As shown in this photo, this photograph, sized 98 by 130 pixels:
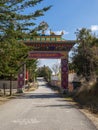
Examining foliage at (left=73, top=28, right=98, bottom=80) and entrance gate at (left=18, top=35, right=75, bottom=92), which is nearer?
foliage at (left=73, top=28, right=98, bottom=80)

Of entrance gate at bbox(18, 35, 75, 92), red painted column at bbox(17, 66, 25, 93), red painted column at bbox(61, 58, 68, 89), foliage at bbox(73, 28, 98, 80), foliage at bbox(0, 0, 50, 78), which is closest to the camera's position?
foliage at bbox(0, 0, 50, 78)

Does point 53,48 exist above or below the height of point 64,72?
above

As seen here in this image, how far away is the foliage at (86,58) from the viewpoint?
51.1m

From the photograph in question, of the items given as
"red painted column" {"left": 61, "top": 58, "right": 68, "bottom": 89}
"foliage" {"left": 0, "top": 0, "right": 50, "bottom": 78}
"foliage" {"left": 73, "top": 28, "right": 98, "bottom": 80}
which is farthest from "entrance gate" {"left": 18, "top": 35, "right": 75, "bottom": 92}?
"foliage" {"left": 0, "top": 0, "right": 50, "bottom": 78}

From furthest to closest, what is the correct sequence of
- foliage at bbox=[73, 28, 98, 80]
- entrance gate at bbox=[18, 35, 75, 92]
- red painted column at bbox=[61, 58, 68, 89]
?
red painted column at bbox=[61, 58, 68, 89] → entrance gate at bbox=[18, 35, 75, 92] → foliage at bbox=[73, 28, 98, 80]

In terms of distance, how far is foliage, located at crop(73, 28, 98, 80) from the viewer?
51.1 metres

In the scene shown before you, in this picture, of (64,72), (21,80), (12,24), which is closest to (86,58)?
(64,72)

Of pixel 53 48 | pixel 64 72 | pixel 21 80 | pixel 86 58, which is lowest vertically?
pixel 21 80

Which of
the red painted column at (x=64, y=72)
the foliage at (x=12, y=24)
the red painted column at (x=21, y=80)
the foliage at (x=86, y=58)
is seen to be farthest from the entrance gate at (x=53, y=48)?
the foliage at (x=12, y=24)

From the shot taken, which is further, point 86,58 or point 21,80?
point 21,80

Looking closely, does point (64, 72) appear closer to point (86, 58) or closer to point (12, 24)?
point (86, 58)

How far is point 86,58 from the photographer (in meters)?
51.8

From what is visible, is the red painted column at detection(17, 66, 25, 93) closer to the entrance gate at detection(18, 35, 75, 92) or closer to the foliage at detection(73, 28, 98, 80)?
the entrance gate at detection(18, 35, 75, 92)

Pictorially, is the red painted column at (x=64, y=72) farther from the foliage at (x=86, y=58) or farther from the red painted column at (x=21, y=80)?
the red painted column at (x=21, y=80)
